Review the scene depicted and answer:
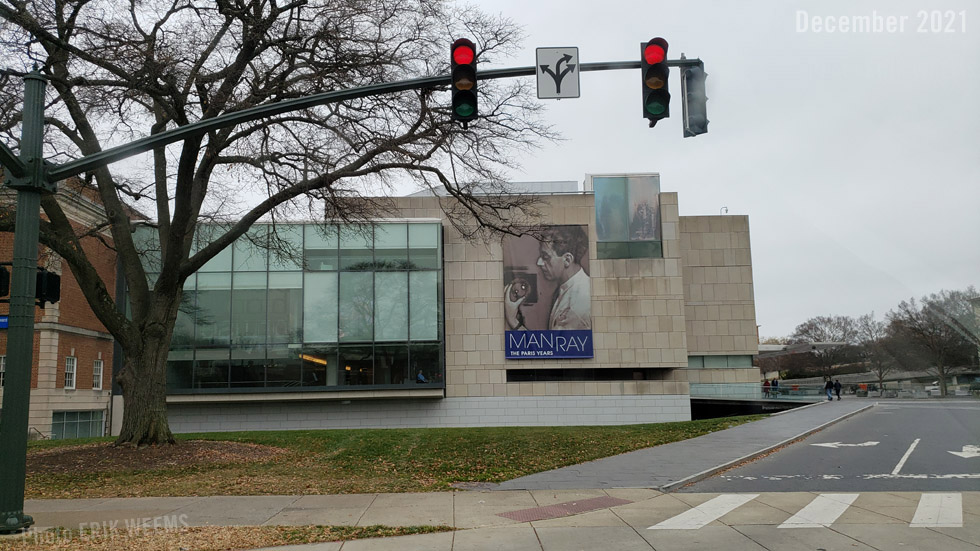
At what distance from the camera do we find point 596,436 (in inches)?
808

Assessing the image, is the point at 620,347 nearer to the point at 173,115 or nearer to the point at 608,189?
the point at 608,189

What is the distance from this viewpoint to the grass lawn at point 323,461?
13242 millimetres

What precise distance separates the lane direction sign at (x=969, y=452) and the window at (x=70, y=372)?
34.4 metres

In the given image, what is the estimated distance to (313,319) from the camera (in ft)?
112

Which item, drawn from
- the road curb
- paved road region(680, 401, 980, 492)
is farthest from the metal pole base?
paved road region(680, 401, 980, 492)

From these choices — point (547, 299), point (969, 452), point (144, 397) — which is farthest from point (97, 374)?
point (969, 452)

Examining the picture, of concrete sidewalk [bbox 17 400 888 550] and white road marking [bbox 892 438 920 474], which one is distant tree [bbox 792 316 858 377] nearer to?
white road marking [bbox 892 438 920 474]

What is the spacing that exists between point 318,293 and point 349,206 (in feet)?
53.0

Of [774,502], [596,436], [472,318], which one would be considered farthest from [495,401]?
[774,502]

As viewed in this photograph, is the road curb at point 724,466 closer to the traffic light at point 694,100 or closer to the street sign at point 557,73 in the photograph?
the traffic light at point 694,100

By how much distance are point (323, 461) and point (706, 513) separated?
9.58 metres

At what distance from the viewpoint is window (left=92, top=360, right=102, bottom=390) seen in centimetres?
3528

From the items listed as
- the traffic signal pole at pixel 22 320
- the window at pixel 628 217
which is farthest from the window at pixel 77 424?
the window at pixel 628 217

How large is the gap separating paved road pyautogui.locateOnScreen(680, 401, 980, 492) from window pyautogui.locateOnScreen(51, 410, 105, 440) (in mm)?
30169
